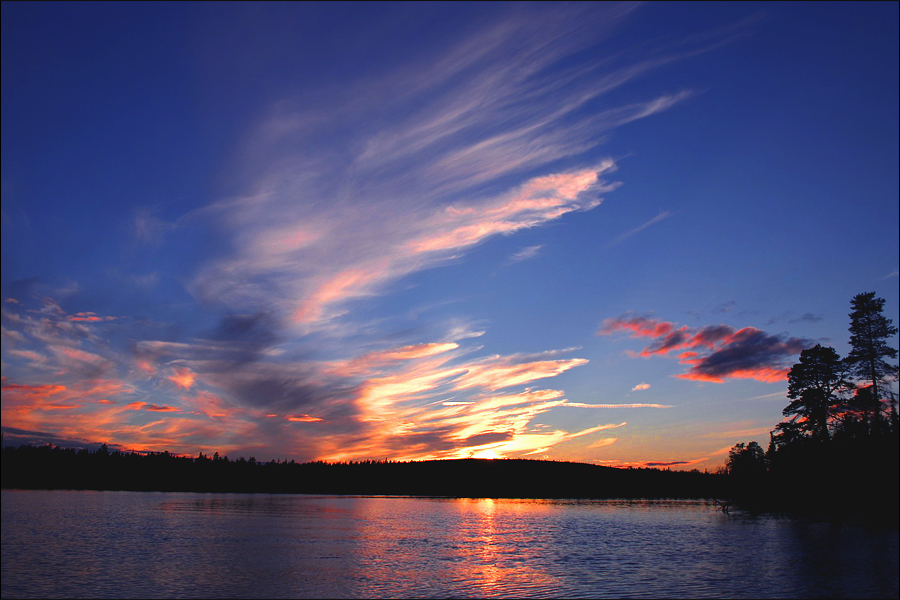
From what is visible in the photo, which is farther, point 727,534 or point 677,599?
point 727,534

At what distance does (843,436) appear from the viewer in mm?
67188

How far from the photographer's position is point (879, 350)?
61.6m

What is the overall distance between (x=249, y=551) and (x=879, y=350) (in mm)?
71753

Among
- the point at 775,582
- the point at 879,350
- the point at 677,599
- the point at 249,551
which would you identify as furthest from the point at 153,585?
the point at 879,350

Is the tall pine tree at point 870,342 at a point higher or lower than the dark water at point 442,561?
higher

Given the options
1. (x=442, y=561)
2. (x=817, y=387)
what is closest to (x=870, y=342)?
(x=817, y=387)

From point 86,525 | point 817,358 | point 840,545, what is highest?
point 817,358

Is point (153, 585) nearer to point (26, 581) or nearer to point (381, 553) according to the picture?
point (26, 581)

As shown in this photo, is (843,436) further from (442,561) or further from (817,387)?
(442,561)

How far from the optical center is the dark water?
117 ft

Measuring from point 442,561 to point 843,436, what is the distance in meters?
Answer: 53.4

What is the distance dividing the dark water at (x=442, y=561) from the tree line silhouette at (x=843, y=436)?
20.4 feet

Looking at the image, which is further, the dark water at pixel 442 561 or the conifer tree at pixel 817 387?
the conifer tree at pixel 817 387

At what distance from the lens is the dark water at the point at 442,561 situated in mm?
35594
